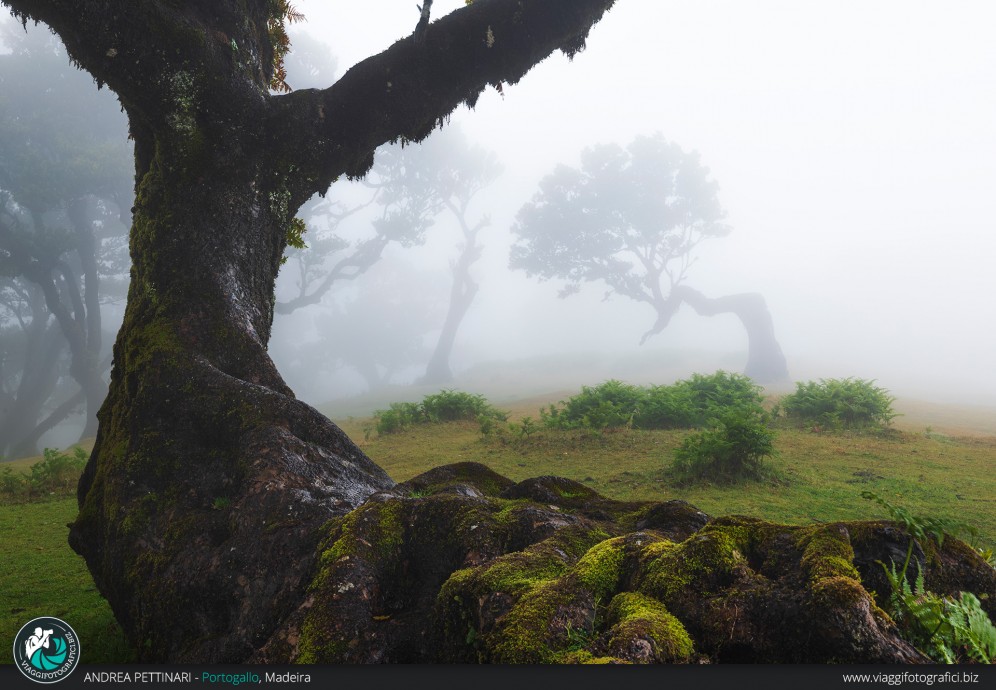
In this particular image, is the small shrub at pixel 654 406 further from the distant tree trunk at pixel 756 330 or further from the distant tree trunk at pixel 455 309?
the distant tree trunk at pixel 455 309

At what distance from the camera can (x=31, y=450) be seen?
2858 cm

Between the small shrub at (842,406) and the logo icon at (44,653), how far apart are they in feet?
47.9

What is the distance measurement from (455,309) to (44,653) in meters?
46.4

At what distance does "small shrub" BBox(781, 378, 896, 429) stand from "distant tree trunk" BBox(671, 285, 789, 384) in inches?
882

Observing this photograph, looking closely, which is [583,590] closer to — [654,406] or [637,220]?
[654,406]

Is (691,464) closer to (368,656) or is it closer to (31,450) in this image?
(368,656)

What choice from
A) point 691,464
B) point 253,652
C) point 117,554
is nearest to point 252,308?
point 117,554

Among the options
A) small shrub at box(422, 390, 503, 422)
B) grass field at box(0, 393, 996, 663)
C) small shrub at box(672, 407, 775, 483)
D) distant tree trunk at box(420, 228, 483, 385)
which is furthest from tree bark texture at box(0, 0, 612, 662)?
distant tree trunk at box(420, 228, 483, 385)

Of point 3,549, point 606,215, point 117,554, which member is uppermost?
point 606,215

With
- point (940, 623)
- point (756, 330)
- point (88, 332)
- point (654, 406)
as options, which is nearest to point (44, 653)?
point (940, 623)

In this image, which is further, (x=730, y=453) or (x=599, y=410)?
(x=599, y=410)

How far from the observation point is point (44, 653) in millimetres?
2459

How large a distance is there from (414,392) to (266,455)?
125 feet

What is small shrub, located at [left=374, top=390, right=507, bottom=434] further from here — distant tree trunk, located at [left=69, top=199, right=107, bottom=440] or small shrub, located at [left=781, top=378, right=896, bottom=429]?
distant tree trunk, located at [left=69, top=199, right=107, bottom=440]
